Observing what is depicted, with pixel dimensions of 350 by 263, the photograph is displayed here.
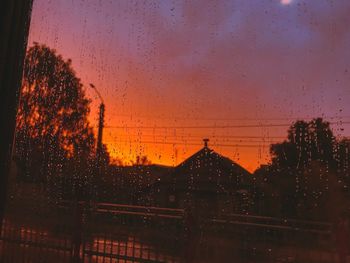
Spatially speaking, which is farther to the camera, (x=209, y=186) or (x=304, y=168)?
(x=304, y=168)

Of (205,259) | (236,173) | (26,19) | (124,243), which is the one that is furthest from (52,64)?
(26,19)

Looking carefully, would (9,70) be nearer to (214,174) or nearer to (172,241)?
(172,241)

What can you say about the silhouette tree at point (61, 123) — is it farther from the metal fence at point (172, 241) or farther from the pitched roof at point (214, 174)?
the metal fence at point (172, 241)

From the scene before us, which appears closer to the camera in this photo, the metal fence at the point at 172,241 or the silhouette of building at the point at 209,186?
the metal fence at the point at 172,241

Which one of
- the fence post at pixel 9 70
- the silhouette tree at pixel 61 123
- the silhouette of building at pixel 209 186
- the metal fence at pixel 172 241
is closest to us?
the fence post at pixel 9 70

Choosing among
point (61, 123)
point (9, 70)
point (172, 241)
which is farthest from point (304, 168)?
point (9, 70)

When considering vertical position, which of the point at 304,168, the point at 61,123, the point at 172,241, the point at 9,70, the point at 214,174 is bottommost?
the point at 172,241

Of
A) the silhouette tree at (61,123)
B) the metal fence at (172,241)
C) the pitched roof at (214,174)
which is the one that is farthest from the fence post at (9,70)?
the pitched roof at (214,174)

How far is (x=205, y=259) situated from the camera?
220 inches

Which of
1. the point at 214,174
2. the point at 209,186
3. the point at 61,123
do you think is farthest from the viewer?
the point at 61,123

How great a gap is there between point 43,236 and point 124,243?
3.59ft

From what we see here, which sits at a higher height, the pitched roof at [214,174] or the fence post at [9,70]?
the pitched roof at [214,174]

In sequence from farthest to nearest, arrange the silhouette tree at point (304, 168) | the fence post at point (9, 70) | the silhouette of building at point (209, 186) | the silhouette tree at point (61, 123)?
the silhouette tree at point (61, 123) < the silhouette of building at point (209, 186) < the silhouette tree at point (304, 168) < the fence post at point (9, 70)

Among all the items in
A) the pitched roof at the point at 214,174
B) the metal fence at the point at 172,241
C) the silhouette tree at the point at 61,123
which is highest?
the silhouette tree at the point at 61,123
